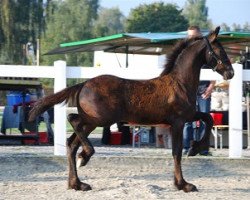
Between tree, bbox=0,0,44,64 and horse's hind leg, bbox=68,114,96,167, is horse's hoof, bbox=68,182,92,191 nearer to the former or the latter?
horse's hind leg, bbox=68,114,96,167

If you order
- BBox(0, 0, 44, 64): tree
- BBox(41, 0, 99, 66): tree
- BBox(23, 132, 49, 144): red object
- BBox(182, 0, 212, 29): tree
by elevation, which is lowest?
BBox(23, 132, 49, 144): red object

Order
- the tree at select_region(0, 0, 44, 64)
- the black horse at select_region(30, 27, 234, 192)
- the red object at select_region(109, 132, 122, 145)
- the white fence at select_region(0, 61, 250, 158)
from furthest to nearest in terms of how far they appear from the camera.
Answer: the tree at select_region(0, 0, 44, 64)
the red object at select_region(109, 132, 122, 145)
the white fence at select_region(0, 61, 250, 158)
the black horse at select_region(30, 27, 234, 192)

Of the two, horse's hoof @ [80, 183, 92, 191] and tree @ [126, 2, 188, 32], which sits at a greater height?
tree @ [126, 2, 188, 32]

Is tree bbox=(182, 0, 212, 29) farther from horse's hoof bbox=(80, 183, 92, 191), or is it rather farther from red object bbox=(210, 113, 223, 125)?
horse's hoof bbox=(80, 183, 92, 191)

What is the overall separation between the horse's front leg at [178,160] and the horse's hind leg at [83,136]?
3.46 feet

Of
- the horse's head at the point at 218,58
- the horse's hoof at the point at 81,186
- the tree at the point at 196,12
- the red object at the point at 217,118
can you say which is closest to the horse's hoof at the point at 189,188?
the horse's hoof at the point at 81,186

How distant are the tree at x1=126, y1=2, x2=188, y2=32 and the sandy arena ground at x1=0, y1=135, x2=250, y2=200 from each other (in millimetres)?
74073

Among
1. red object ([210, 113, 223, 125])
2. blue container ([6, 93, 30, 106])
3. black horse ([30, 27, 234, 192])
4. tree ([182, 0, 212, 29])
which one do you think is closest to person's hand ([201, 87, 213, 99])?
red object ([210, 113, 223, 125])

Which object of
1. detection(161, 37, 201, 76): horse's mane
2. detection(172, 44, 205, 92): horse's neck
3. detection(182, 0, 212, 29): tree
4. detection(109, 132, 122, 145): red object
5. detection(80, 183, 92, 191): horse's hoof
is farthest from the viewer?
detection(182, 0, 212, 29): tree

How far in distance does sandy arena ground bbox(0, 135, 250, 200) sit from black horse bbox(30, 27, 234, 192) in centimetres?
39

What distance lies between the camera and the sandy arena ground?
8.04 meters

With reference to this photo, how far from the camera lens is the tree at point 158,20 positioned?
8625 cm

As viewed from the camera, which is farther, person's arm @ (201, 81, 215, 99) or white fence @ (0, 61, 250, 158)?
person's arm @ (201, 81, 215, 99)

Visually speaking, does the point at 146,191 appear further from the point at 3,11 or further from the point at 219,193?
the point at 3,11
